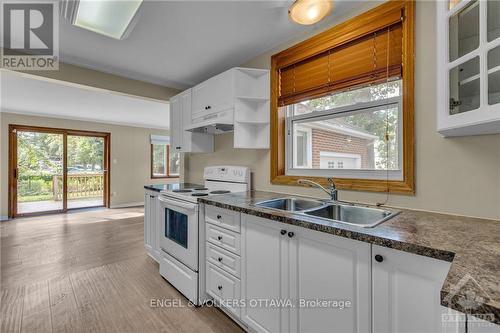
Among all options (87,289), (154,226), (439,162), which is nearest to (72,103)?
(154,226)

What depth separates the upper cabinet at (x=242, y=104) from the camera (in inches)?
88.1

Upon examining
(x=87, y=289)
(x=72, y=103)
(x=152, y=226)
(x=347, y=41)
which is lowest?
(x=87, y=289)

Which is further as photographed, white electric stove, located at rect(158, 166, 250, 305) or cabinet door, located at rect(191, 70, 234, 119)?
cabinet door, located at rect(191, 70, 234, 119)

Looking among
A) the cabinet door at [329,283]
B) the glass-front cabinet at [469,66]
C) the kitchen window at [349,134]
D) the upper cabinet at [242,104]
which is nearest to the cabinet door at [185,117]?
the upper cabinet at [242,104]

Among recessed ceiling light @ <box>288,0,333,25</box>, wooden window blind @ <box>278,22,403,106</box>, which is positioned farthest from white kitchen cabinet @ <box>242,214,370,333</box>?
recessed ceiling light @ <box>288,0,333,25</box>

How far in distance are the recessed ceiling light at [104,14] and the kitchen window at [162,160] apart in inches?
215

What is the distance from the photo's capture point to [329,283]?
1133 mm

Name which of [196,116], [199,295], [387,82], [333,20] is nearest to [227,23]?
[333,20]

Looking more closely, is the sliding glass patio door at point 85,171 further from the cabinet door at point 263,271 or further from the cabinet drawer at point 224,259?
the cabinet door at point 263,271

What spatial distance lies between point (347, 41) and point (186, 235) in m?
2.06

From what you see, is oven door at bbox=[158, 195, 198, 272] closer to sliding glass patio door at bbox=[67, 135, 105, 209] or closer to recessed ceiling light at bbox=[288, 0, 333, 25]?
recessed ceiling light at bbox=[288, 0, 333, 25]

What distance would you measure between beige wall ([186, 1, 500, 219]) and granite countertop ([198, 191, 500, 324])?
3.3 inches

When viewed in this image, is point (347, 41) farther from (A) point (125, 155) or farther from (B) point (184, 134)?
(A) point (125, 155)

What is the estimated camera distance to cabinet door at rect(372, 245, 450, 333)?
0.84 m
